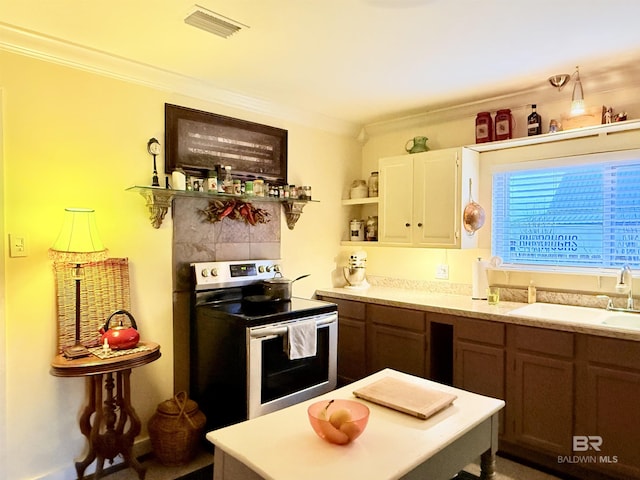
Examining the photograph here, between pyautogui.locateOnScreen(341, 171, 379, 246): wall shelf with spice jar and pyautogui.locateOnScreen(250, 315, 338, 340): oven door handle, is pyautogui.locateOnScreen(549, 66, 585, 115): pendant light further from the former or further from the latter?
pyautogui.locateOnScreen(250, 315, 338, 340): oven door handle

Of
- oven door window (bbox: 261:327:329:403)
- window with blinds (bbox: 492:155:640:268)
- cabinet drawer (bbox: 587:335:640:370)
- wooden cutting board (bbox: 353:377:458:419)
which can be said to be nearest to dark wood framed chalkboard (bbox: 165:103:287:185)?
oven door window (bbox: 261:327:329:403)

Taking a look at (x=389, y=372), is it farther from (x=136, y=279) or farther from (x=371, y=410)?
(x=136, y=279)

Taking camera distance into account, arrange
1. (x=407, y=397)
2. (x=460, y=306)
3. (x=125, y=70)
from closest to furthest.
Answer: (x=407, y=397)
(x=125, y=70)
(x=460, y=306)

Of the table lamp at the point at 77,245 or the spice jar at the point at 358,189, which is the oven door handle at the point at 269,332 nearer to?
the table lamp at the point at 77,245

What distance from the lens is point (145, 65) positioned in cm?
257

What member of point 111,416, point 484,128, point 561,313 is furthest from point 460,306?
point 111,416

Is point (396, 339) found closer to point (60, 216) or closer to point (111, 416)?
point (111, 416)

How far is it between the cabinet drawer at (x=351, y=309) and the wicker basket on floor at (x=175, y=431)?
135 cm

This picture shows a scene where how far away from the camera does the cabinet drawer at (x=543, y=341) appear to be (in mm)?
2352

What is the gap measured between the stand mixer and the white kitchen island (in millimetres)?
2286

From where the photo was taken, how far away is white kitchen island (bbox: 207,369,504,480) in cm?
106

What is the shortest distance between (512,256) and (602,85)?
4.12ft

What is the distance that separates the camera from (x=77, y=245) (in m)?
2.17

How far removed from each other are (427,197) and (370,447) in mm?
2429
